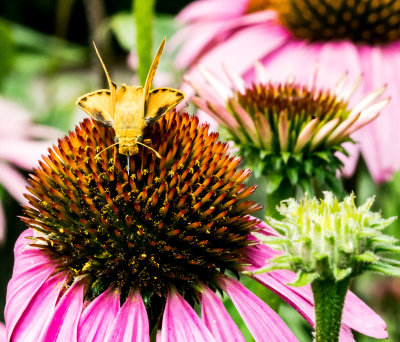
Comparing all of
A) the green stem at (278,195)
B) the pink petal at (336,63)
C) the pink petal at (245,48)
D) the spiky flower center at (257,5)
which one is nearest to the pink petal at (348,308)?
the green stem at (278,195)

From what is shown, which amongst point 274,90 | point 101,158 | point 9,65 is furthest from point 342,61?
point 9,65

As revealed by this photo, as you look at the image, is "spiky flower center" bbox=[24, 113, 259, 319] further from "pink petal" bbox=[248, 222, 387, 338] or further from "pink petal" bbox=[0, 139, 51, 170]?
"pink petal" bbox=[0, 139, 51, 170]

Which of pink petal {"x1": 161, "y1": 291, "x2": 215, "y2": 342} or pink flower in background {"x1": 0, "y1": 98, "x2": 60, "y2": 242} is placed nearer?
pink petal {"x1": 161, "y1": 291, "x2": 215, "y2": 342}

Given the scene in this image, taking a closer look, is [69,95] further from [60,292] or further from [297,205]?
[297,205]

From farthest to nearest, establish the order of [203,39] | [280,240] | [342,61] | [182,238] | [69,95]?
[69,95]
[203,39]
[342,61]
[182,238]
[280,240]

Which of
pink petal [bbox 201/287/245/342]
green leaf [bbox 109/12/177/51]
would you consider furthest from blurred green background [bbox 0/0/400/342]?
pink petal [bbox 201/287/245/342]

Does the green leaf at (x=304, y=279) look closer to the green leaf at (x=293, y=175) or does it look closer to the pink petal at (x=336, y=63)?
the green leaf at (x=293, y=175)
